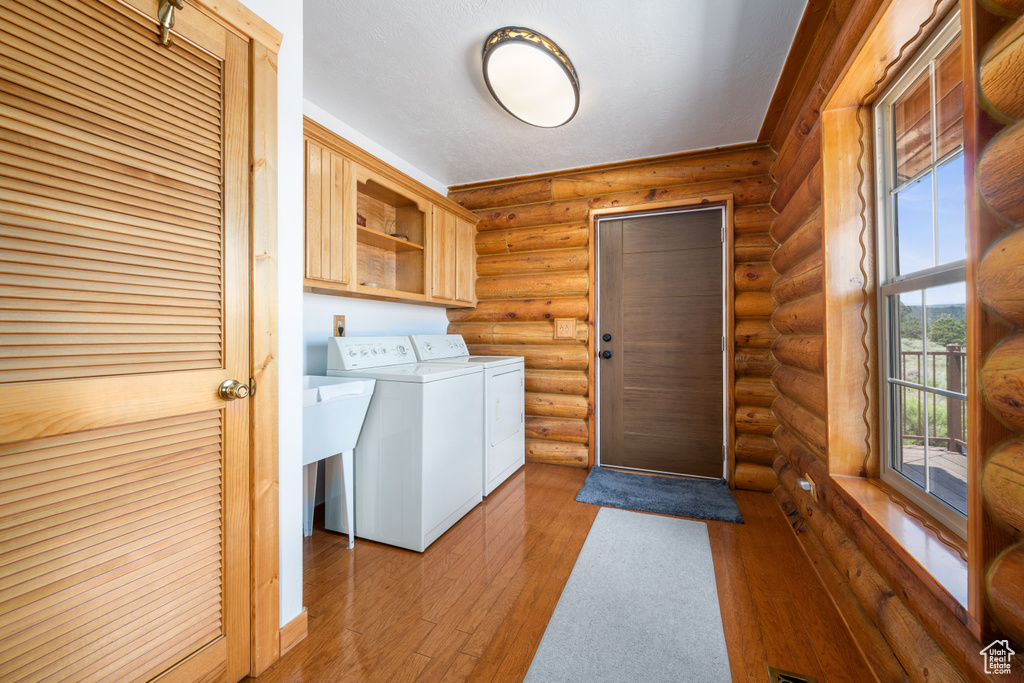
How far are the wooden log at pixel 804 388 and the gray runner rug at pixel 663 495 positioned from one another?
2.66 ft

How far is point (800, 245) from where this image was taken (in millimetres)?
2066

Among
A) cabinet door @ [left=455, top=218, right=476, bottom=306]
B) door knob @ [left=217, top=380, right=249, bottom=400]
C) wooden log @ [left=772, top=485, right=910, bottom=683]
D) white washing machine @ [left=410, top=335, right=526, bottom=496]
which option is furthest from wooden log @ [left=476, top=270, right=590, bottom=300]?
door knob @ [left=217, top=380, right=249, bottom=400]

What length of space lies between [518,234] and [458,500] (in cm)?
221

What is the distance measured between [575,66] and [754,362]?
225 centimetres

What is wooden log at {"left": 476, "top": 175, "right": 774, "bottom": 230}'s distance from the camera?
9.30 ft

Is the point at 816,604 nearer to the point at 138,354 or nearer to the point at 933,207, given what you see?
the point at 933,207

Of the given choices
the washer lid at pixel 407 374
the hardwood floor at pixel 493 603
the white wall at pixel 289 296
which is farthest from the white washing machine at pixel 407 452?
the white wall at pixel 289 296

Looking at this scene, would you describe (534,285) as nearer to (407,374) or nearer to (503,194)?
(503,194)

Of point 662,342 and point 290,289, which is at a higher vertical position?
point 290,289

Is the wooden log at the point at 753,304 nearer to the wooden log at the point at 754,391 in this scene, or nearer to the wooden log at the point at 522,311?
the wooden log at the point at 754,391

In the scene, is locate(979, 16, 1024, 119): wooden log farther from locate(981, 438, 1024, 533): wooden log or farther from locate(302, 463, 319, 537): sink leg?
locate(302, 463, 319, 537): sink leg

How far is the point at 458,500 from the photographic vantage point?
230 centimetres

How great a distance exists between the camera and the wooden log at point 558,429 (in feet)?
10.7

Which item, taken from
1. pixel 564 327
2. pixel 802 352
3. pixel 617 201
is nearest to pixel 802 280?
pixel 802 352
